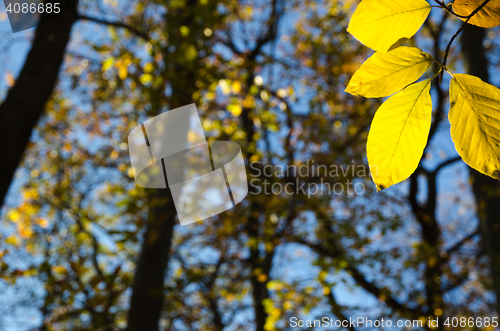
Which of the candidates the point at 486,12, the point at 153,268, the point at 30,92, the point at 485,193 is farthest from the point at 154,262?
the point at 485,193

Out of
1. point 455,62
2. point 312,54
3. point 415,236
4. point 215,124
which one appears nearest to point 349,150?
point 312,54

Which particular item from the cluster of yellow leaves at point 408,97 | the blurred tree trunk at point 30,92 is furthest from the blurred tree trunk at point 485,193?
the blurred tree trunk at point 30,92

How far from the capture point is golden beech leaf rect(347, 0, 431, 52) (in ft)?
1.43

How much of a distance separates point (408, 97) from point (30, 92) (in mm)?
2434

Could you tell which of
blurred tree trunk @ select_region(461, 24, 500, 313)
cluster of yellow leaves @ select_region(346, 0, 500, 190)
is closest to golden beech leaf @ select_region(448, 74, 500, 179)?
cluster of yellow leaves @ select_region(346, 0, 500, 190)

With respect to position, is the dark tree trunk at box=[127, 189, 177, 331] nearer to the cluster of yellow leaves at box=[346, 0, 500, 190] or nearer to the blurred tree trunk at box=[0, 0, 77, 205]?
the blurred tree trunk at box=[0, 0, 77, 205]

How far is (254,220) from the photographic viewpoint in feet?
18.7

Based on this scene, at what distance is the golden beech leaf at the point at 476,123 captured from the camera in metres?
0.44

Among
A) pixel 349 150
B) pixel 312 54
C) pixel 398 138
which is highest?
pixel 398 138

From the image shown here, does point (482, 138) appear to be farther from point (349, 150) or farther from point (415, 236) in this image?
point (415, 236)

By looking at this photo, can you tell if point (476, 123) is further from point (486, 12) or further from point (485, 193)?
point (485, 193)

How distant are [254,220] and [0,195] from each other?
4.08 meters

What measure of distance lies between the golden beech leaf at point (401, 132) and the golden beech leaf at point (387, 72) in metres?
0.02

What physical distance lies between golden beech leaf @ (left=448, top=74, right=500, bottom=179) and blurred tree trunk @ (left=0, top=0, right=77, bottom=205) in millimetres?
2346
